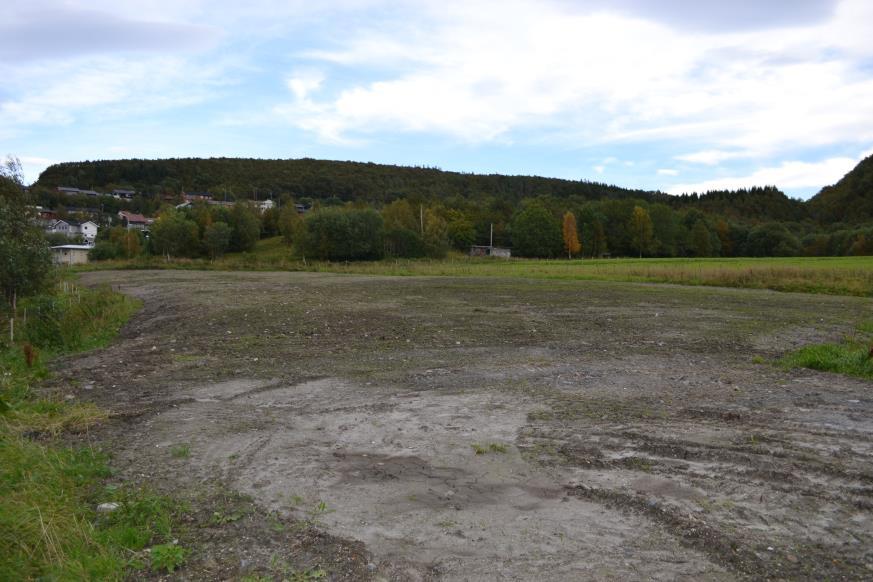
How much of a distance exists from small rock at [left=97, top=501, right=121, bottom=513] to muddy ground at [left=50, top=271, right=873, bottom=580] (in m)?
0.55

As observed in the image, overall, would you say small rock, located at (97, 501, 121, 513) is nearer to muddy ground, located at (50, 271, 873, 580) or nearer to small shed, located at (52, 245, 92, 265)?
muddy ground, located at (50, 271, 873, 580)

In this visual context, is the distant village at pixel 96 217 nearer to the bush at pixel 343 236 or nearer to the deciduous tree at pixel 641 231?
the bush at pixel 343 236

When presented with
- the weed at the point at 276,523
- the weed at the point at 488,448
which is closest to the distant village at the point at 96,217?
the weed at the point at 488,448

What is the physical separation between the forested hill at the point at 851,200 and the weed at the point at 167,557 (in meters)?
153

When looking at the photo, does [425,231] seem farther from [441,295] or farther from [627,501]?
[627,501]

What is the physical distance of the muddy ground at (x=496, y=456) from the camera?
4340 mm

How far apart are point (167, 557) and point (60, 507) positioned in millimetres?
1269

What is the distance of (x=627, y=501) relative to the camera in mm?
5195

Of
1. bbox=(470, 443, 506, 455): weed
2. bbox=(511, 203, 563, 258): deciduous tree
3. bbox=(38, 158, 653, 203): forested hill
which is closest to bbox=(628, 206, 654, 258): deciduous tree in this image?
bbox=(511, 203, 563, 258): deciduous tree

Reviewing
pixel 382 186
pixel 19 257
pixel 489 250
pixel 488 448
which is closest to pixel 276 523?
pixel 488 448

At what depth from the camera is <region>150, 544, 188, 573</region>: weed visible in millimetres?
4168

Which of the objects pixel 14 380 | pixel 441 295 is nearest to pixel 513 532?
pixel 14 380

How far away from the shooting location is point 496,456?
6348mm

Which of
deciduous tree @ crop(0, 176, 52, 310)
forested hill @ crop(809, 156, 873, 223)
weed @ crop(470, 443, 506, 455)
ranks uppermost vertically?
forested hill @ crop(809, 156, 873, 223)
